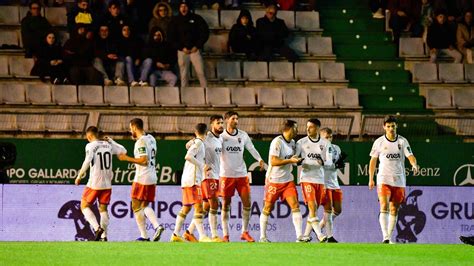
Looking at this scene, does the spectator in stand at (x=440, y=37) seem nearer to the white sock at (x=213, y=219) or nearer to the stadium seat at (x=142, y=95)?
the stadium seat at (x=142, y=95)

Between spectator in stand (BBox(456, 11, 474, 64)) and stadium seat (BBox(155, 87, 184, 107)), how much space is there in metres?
8.06

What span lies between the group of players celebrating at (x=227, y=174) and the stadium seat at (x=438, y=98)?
26.1ft

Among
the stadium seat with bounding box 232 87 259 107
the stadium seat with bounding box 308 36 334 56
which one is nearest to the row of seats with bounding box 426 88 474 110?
the stadium seat with bounding box 308 36 334 56

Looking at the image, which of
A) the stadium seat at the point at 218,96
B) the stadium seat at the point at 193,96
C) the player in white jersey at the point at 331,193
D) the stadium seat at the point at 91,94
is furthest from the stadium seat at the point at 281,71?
the player in white jersey at the point at 331,193

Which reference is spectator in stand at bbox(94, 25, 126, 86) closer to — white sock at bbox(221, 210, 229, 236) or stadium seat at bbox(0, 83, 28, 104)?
stadium seat at bbox(0, 83, 28, 104)

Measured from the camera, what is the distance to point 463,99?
96.9 feet

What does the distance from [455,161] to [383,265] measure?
1206 centimetres

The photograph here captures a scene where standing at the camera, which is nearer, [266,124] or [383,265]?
[383,265]

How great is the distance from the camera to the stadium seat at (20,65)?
28.7 m

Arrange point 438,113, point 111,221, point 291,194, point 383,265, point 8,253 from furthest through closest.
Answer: point 438,113 → point 111,221 → point 291,194 → point 8,253 → point 383,265

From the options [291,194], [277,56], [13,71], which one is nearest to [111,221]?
[291,194]

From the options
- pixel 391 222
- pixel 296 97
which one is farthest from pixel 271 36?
pixel 391 222

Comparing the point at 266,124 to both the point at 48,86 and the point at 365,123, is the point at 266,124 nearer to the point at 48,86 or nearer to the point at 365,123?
the point at 365,123

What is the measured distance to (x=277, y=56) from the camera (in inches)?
1211
